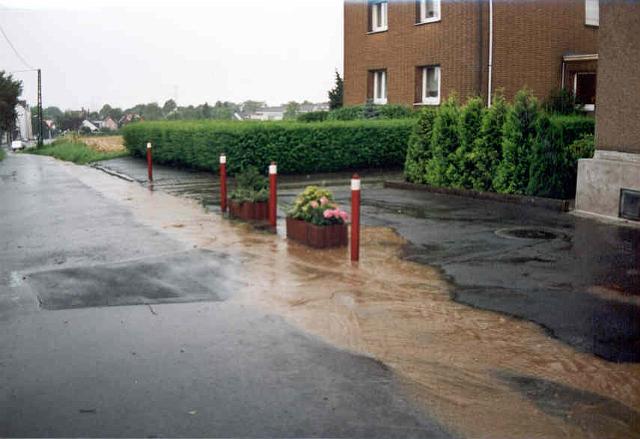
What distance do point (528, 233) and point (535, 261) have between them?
200cm

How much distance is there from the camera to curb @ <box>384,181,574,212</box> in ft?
42.3

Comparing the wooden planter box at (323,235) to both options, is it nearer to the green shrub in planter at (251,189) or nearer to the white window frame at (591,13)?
the green shrub in planter at (251,189)

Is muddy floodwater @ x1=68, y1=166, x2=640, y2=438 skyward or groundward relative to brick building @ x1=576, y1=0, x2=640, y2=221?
groundward

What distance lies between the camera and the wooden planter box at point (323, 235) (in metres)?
9.71

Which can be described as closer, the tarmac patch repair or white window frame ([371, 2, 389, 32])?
the tarmac patch repair

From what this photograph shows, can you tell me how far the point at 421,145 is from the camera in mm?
16625

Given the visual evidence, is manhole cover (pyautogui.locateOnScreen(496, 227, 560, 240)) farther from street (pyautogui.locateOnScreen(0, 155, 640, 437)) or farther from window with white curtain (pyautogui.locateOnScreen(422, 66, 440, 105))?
window with white curtain (pyautogui.locateOnScreen(422, 66, 440, 105))

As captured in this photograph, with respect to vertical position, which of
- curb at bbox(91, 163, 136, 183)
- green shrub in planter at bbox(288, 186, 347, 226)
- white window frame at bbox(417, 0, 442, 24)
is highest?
white window frame at bbox(417, 0, 442, 24)

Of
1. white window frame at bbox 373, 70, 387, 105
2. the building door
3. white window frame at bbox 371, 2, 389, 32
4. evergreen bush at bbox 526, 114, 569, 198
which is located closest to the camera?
evergreen bush at bbox 526, 114, 569, 198

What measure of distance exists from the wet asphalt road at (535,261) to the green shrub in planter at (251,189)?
80 cm


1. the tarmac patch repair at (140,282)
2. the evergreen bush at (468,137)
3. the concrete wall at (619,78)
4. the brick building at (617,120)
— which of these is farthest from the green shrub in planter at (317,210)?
the evergreen bush at (468,137)

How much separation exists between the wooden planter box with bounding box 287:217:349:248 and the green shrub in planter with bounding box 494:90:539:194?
5417mm

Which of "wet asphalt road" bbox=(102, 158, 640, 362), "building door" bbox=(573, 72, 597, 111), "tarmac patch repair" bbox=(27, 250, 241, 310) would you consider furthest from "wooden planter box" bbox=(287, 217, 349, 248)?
"building door" bbox=(573, 72, 597, 111)

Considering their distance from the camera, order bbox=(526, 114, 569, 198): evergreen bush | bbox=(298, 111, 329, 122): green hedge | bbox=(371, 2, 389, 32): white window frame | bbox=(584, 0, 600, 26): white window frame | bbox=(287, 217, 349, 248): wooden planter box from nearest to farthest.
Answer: bbox=(287, 217, 349, 248): wooden planter box < bbox=(526, 114, 569, 198): evergreen bush < bbox=(584, 0, 600, 26): white window frame < bbox=(298, 111, 329, 122): green hedge < bbox=(371, 2, 389, 32): white window frame
